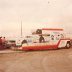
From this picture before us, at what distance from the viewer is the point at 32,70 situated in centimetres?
1343

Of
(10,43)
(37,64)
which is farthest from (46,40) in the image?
(37,64)

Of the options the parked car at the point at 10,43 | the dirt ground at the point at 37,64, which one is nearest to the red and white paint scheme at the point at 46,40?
the parked car at the point at 10,43

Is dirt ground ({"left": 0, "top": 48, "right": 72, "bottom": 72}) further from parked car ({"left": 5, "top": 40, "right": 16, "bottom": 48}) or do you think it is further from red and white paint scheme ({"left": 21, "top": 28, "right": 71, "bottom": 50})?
parked car ({"left": 5, "top": 40, "right": 16, "bottom": 48})

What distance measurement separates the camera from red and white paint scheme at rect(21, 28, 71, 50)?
92.4ft

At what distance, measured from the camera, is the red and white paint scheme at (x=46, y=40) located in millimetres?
28167

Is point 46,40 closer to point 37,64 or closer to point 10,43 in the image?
point 10,43

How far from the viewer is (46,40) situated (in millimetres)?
28859

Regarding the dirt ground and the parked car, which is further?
the parked car

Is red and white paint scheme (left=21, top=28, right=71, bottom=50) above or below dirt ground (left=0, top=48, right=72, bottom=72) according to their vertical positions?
above

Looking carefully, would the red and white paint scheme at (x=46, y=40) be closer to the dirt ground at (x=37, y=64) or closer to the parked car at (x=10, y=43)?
the parked car at (x=10, y=43)

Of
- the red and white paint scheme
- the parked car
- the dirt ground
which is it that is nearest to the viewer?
the dirt ground

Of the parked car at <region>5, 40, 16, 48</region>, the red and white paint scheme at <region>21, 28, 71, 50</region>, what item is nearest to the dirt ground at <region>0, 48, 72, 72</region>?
the red and white paint scheme at <region>21, 28, 71, 50</region>

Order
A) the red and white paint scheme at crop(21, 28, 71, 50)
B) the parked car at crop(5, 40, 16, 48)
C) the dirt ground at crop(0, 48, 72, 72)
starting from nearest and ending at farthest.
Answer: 1. the dirt ground at crop(0, 48, 72, 72)
2. the red and white paint scheme at crop(21, 28, 71, 50)
3. the parked car at crop(5, 40, 16, 48)

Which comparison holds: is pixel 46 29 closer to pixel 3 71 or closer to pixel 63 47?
pixel 63 47
